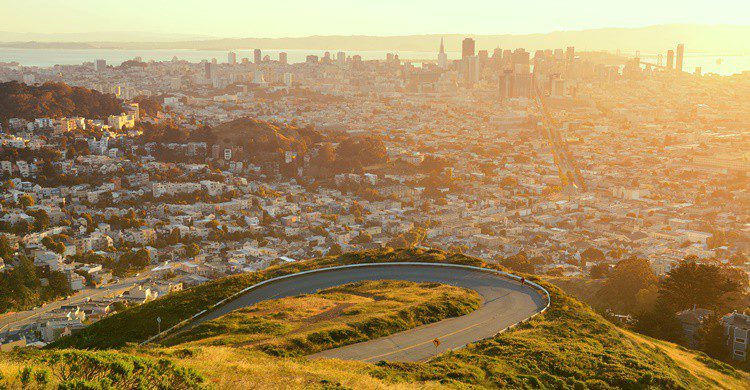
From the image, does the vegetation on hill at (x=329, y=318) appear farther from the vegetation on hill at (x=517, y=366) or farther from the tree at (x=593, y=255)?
the tree at (x=593, y=255)

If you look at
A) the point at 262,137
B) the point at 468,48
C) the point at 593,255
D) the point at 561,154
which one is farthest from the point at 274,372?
the point at 468,48

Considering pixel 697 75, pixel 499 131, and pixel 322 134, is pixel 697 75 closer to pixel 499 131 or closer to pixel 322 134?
pixel 499 131

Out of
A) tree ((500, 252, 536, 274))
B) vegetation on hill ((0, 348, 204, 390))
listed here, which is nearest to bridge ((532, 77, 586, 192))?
tree ((500, 252, 536, 274))

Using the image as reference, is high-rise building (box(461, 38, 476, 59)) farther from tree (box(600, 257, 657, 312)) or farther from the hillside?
tree (box(600, 257, 657, 312))

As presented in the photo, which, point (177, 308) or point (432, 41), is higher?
point (432, 41)

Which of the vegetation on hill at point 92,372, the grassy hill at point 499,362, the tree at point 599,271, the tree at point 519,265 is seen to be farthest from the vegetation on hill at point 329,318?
the tree at point 599,271

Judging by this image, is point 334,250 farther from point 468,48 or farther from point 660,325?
point 468,48

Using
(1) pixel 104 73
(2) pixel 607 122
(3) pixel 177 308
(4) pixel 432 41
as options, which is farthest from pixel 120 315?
(4) pixel 432 41
